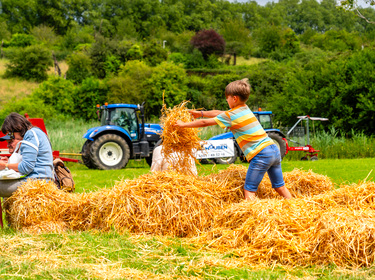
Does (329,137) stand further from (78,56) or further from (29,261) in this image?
(78,56)

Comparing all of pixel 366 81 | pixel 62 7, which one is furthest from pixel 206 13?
pixel 366 81

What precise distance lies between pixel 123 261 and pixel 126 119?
1030 centimetres

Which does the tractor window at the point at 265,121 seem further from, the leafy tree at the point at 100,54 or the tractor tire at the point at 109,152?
the leafy tree at the point at 100,54

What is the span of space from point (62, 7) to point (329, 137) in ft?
192

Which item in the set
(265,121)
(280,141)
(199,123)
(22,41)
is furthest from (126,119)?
(22,41)

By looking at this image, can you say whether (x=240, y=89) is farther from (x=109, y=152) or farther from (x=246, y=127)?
(x=109, y=152)

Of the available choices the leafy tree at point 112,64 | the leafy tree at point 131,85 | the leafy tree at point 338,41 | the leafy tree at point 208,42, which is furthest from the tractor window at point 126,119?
the leafy tree at point 338,41

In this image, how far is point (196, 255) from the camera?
367 centimetres

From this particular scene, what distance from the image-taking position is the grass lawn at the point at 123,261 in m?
3.19

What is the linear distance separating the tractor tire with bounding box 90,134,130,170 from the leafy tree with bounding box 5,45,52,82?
25768mm

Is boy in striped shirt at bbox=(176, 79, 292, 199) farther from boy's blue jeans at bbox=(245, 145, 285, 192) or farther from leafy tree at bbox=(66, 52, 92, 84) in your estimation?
leafy tree at bbox=(66, 52, 92, 84)

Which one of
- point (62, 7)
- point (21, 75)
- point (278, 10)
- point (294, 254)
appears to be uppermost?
point (278, 10)

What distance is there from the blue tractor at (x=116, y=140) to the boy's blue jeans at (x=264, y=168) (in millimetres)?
8637

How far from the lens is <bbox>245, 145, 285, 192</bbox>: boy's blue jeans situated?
15.1 feet
